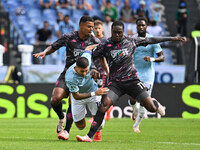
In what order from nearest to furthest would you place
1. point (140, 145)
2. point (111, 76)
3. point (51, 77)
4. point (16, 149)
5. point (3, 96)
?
point (16, 149) → point (140, 145) → point (111, 76) → point (3, 96) → point (51, 77)

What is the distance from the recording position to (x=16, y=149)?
832 cm

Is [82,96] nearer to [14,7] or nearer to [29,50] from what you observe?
[29,50]


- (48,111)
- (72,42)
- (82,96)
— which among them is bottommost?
(48,111)

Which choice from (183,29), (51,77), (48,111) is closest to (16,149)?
(48,111)

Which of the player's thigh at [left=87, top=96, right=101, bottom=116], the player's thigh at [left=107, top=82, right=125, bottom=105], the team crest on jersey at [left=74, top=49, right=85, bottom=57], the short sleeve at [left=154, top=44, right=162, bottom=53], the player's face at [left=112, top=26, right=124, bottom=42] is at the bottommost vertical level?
the player's thigh at [left=87, top=96, right=101, bottom=116]

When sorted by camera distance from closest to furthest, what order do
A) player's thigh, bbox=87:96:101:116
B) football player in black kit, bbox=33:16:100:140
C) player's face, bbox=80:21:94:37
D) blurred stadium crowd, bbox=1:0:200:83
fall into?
player's thigh, bbox=87:96:101:116 < player's face, bbox=80:21:94:37 < football player in black kit, bbox=33:16:100:140 < blurred stadium crowd, bbox=1:0:200:83

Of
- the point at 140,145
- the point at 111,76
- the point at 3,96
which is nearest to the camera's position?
the point at 140,145

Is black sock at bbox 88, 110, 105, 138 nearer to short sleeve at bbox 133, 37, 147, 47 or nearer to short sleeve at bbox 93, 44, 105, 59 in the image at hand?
short sleeve at bbox 93, 44, 105, 59

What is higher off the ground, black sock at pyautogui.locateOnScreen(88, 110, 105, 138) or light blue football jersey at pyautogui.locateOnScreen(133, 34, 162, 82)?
light blue football jersey at pyautogui.locateOnScreen(133, 34, 162, 82)

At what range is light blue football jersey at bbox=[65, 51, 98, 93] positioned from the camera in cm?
938

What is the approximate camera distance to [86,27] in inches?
396

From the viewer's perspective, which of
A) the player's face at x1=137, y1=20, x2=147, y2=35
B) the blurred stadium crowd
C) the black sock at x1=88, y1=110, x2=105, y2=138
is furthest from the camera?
the blurred stadium crowd

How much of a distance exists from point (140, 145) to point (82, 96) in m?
1.33

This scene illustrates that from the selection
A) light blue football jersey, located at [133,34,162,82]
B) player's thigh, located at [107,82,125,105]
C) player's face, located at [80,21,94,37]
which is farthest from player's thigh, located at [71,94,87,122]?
light blue football jersey, located at [133,34,162,82]
